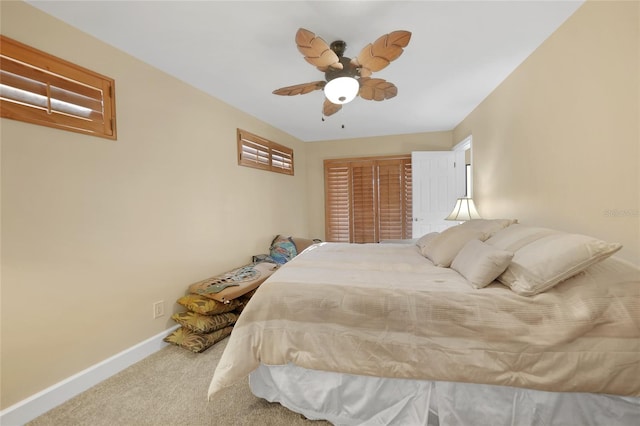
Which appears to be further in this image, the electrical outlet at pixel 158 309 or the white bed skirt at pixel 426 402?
the electrical outlet at pixel 158 309

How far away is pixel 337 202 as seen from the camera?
4.85 meters

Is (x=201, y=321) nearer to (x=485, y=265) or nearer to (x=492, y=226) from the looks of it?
(x=485, y=265)

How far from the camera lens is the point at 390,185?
456cm

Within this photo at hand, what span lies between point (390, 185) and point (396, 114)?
145cm

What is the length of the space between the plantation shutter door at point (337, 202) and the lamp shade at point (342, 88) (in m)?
2.96

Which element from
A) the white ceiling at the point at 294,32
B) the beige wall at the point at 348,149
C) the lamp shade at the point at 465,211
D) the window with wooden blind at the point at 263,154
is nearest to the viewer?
the white ceiling at the point at 294,32

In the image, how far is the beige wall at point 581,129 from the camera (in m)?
1.28

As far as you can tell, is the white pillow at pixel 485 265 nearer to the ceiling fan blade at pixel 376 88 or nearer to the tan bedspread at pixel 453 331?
the tan bedspread at pixel 453 331

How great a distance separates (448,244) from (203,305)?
205 cm

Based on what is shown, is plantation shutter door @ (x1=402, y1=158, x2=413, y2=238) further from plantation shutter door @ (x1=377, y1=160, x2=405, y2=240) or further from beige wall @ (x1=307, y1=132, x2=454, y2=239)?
beige wall @ (x1=307, y1=132, x2=454, y2=239)

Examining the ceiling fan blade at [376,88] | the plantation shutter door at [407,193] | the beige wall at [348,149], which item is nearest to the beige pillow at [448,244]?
the ceiling fan blade at [376,88]

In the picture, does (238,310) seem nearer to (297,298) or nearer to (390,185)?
(297,298)

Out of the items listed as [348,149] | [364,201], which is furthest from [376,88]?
[364,201]

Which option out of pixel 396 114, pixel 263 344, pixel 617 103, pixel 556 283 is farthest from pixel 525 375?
pixel 396 114
